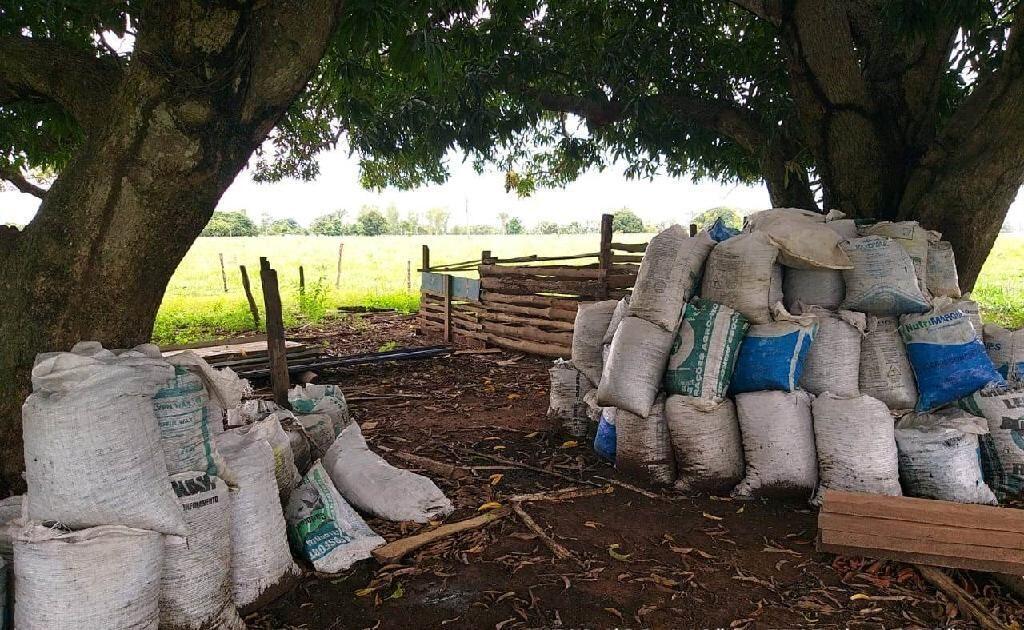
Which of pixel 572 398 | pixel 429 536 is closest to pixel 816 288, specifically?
pixel 572 398

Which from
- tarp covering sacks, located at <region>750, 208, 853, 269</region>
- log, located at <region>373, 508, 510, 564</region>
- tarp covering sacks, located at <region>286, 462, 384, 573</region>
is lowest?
log, located at <region>373, 508, 510, 564</region>

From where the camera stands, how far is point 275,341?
4.83 meters

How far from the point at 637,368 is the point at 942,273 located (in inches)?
81.1

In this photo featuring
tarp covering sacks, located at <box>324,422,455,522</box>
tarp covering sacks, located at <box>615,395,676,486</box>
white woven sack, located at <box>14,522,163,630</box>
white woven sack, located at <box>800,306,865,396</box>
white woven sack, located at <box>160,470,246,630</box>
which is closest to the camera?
white woven sack, located at <box>14,522,163,630</box>

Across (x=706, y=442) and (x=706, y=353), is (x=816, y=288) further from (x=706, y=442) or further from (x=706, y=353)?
(x=706, y=442)

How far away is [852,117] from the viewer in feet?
15.9

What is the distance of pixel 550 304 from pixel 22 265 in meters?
6.67

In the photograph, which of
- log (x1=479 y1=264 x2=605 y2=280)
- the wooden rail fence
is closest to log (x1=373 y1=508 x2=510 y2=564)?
the wooden rail fence

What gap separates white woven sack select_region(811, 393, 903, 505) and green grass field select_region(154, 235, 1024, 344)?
684 cm

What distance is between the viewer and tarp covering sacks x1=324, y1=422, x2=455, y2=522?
3.48 m

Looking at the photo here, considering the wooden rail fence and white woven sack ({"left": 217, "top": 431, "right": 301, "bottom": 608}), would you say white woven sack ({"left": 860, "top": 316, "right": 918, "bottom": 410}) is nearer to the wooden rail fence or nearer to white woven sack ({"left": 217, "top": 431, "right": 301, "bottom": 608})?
white woven sack ({"left": 217, "top": 431, "right": 301, "bottom": 608})

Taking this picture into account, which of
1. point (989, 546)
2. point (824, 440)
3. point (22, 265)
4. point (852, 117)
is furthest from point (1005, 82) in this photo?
point (22, 265)

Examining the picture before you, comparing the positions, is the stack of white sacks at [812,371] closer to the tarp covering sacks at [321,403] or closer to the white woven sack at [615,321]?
the white woven sack at [615,321]

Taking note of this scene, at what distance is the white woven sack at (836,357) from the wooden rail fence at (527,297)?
13.7ft
